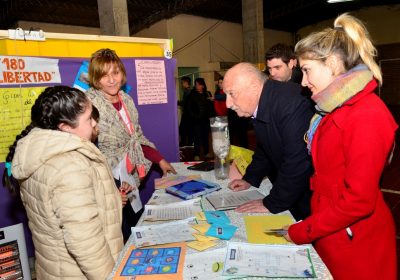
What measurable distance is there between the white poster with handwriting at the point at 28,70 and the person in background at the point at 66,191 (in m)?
0.89

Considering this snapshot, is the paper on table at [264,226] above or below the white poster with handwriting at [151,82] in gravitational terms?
below

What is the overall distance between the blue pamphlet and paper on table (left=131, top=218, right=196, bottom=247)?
31 centimetres

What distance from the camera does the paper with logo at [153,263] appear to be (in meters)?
1.02

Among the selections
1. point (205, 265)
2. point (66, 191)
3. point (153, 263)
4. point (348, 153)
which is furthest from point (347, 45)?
point (66, 191)

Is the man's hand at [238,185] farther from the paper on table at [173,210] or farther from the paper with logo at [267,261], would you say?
the paper with logo at [267,261]

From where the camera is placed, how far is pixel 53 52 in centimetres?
226

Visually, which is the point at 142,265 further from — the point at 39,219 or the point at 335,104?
the point at 335,104

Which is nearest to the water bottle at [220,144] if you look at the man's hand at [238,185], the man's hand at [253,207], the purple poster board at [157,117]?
the man's hand at [238,185]

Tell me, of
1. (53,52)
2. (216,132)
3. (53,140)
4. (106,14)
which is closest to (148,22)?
(106,14)

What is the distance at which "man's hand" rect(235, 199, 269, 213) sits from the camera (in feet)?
4.71

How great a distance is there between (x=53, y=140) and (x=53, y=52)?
4.31 feet

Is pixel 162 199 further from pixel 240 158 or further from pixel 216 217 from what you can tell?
pixel 240 158

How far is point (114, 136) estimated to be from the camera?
1997 mm

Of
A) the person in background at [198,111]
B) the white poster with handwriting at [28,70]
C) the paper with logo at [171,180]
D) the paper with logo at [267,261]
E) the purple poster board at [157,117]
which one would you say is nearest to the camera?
the paper with logo at [267,261]
